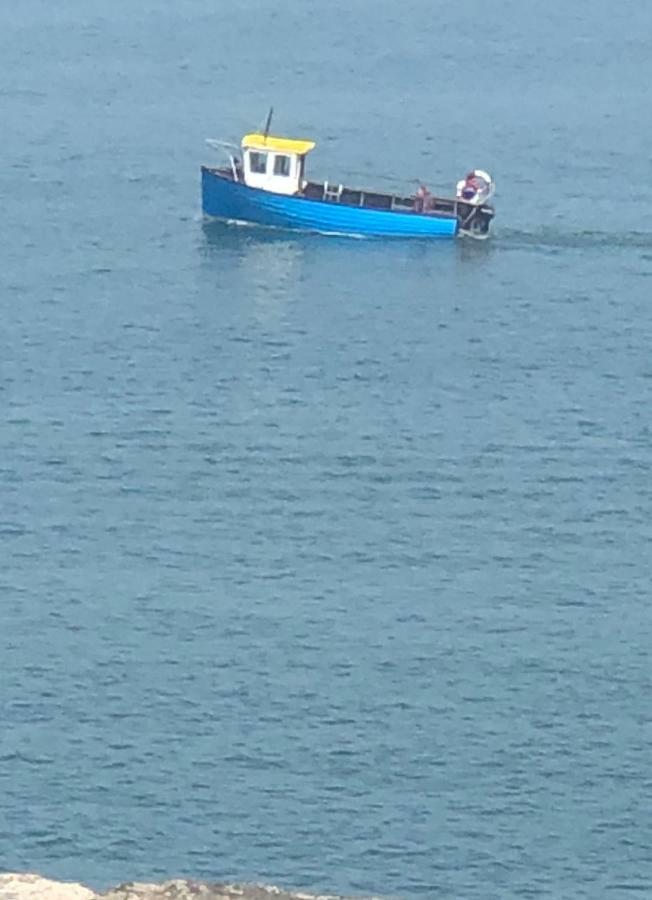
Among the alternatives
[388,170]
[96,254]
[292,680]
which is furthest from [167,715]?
[388,170]

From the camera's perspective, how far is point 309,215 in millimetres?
140625

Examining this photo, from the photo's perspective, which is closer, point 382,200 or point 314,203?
point 314,203

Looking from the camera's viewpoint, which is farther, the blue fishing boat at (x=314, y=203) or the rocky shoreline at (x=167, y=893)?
the blue fishing boat at (x=314, y=203)

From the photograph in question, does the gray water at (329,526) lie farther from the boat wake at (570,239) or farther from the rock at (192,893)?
the rock at (192,893)

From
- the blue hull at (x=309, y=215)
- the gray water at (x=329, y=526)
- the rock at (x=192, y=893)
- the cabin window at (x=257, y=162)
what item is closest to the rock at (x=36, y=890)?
the rock at (x=192, y=893)

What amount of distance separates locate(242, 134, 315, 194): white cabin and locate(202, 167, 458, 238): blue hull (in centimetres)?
81

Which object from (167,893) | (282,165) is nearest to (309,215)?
(282,165)

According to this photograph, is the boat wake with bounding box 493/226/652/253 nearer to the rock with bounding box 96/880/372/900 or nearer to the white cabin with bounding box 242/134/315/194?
the white cabin with bounding box 242/134/315/194

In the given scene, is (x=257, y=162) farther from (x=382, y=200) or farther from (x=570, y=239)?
(x=570, y=239)

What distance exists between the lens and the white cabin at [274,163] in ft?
456

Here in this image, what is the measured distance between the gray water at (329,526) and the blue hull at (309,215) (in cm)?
102

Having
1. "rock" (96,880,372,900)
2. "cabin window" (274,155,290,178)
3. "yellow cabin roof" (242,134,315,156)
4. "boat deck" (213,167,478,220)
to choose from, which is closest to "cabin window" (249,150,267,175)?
"yellow cabin roof" (242,134,315,156)

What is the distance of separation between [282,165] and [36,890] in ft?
363

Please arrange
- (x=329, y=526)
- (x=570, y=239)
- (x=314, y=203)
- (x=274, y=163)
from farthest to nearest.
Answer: (x=570, y=239), (x=314, y=203), (x=274, y=163), (x=329, y=526)
